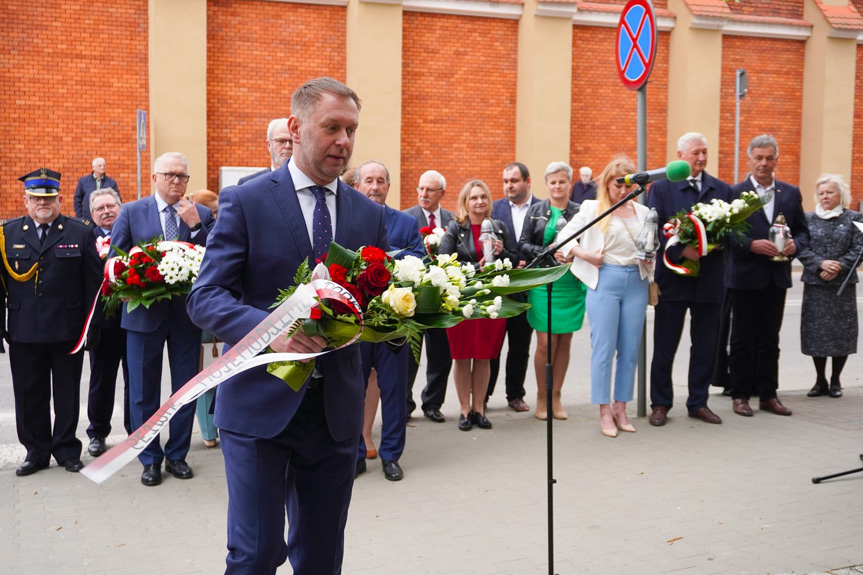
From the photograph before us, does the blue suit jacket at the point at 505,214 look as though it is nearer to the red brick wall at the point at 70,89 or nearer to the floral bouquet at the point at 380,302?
the floral bouquet at the point at 380,302

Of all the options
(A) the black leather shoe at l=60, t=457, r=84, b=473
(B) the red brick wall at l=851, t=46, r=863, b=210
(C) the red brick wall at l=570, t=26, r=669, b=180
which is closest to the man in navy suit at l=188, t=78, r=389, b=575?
(A) the black leather shoe at l=60, t=457, r=84, b=473

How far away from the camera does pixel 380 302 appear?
124 inches

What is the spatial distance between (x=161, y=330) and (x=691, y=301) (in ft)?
14.5

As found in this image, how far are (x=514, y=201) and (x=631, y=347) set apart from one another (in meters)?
1.94

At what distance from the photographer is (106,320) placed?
7023 millimetres

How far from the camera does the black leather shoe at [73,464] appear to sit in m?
6.59

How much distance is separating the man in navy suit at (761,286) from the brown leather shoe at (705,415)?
1.41 feet

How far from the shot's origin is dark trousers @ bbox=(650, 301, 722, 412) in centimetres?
803

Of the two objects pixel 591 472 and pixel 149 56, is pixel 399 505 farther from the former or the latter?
pixel 149 56

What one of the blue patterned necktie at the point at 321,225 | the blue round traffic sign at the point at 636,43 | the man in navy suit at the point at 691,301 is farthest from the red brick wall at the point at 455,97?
the blue patterned necktie at the point at 321,225

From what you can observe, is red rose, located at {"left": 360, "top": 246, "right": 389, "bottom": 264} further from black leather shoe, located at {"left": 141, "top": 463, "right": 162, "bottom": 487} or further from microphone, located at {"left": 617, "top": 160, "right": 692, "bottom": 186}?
black leather shoe, located at {"left": 141, "top": 463, "right": 162, "bottom": 487}

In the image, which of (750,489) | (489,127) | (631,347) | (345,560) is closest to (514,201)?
(631,347)

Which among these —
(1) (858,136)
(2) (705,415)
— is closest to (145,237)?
(2) (705,415)

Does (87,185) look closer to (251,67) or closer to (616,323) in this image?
(251,67)
